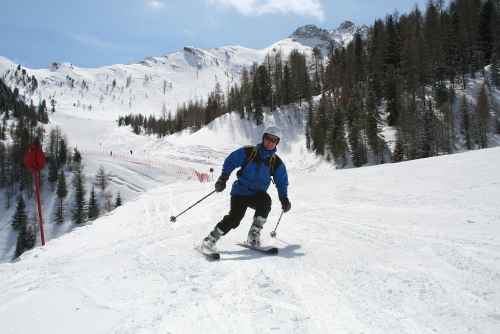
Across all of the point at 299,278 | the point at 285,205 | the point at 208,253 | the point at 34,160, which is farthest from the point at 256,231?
the point at 34,160

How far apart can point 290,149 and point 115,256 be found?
45.0 m

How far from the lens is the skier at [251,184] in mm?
3799

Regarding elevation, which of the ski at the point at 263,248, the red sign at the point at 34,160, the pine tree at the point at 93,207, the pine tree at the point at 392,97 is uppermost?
the pine tree at the point at 392,97

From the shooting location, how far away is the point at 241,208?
3.84 metres

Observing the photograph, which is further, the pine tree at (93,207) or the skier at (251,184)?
the pine tree at (93,207)

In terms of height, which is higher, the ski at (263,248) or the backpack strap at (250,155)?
the backpack strap at (250,155)

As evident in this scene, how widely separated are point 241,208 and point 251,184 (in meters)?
0.39

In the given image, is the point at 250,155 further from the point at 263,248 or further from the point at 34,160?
the point at 34,160

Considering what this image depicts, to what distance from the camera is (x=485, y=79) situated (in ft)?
135

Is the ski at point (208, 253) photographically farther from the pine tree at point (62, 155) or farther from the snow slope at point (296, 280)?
the pine tree at point (62, 155)

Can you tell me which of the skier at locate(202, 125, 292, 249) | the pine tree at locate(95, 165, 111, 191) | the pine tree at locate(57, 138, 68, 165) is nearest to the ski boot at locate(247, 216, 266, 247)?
the skier at locate(202, 125, 292, 249)

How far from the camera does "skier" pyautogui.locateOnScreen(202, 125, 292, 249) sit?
3799 millimetres

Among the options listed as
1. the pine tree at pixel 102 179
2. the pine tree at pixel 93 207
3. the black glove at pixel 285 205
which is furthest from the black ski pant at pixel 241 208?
the pine tree at pixel 102 179

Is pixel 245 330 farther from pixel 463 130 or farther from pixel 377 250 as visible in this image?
pixel 463 130
